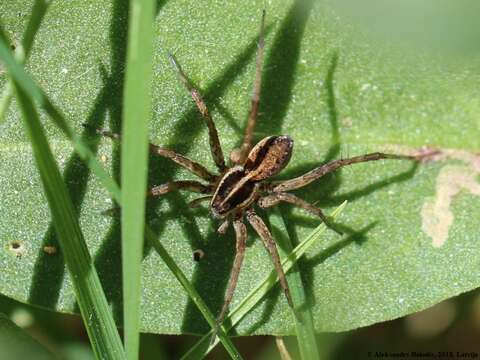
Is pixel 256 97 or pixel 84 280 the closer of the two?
pixel 84 280

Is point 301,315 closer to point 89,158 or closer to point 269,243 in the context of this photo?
point 269,243

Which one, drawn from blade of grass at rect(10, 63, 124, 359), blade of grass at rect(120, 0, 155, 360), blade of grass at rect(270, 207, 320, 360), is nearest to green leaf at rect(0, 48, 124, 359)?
blade of grass at rect(10, 63, 124, 359)

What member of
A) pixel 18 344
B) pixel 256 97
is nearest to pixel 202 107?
pixel 256 97

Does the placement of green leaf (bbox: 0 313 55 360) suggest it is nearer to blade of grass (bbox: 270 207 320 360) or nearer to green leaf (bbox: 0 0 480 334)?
green leaf (bbox: 0 0 480 334)

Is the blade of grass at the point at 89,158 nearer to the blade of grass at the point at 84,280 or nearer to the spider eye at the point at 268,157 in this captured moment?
the blade of grass at the point at 84,280

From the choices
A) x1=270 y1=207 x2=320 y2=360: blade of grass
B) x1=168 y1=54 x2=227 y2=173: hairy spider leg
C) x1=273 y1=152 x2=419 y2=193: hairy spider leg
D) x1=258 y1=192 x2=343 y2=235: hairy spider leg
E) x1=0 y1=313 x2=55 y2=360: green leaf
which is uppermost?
x1=168 y1=54 x2=227 y2=173: hairy spider leg

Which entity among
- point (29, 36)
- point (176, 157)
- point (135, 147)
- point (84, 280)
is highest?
point (29, 36)
